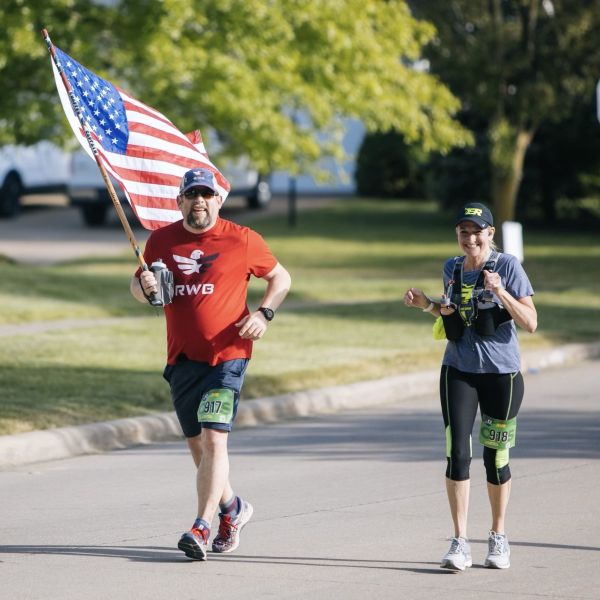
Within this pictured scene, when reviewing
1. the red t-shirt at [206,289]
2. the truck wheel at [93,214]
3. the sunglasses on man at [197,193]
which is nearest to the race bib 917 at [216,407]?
the red t-shirt at [206,289]

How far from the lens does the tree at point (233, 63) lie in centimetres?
2033

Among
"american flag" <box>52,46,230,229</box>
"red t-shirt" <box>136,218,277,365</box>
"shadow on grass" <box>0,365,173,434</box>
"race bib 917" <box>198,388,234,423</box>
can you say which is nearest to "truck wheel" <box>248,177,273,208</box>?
"shadow on grass" <box>0,365,173,434</box>

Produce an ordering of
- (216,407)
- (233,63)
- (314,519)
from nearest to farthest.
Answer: (216,407) < (314,519) < (233,63)

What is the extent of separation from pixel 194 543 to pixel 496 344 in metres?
1.73

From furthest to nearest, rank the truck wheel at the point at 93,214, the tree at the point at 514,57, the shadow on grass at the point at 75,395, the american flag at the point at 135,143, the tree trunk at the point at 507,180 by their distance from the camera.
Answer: the truck wheel at the point at 93,214
the tree trunk at the point at 507,180
the tree at the point at 514,57
the shadow on grass at the point at 75,395
the american flag at the point at 135,143

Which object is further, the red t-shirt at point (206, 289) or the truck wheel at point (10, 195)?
the truck wheel at point (10, 195)

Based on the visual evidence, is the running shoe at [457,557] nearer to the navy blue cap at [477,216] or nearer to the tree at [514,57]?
the navy blue cap at [477,216]

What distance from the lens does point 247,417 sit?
11773 millimetres

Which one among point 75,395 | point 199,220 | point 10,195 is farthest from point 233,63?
point 10,195

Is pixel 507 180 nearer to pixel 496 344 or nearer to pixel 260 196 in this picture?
pixel 260 196

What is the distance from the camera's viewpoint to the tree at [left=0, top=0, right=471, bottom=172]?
66.7 ft

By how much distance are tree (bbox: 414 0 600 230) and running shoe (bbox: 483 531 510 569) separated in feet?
67.5

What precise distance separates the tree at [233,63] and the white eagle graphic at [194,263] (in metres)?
12.9

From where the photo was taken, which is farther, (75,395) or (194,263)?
(75,395)
